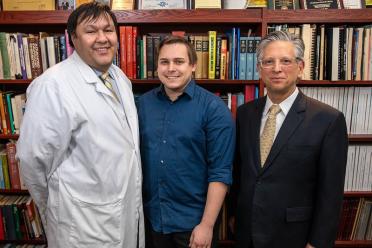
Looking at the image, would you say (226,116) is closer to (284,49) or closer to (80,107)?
(284,49)

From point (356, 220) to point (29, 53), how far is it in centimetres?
241

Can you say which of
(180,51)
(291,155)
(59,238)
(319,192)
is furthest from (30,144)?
(319,192)

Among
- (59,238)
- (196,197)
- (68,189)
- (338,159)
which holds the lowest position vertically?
(59,238)

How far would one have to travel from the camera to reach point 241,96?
2.03 m

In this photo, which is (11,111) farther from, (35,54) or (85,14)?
(85,14)

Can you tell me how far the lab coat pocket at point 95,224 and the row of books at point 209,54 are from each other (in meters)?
0.99

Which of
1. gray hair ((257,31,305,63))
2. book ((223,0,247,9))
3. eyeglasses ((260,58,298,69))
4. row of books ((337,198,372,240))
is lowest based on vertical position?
row of books ((337,198,372,240))

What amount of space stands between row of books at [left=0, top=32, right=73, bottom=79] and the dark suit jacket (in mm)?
1380

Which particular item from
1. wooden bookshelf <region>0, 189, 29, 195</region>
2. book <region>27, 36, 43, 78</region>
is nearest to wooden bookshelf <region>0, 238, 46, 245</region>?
wooden bookshelf <region>0, 189, 29, 195</region>

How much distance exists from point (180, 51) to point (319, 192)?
809 millimetres

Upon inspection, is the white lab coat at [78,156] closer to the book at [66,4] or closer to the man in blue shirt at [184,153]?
the man in blue shirt at [184,153]

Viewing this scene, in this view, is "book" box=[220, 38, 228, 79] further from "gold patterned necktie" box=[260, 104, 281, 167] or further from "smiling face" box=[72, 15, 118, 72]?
"smiling face" box=[72, 15, 118, 72]

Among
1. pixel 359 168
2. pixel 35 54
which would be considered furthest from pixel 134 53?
pixel 359 168

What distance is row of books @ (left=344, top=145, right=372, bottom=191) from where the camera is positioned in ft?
6.70
